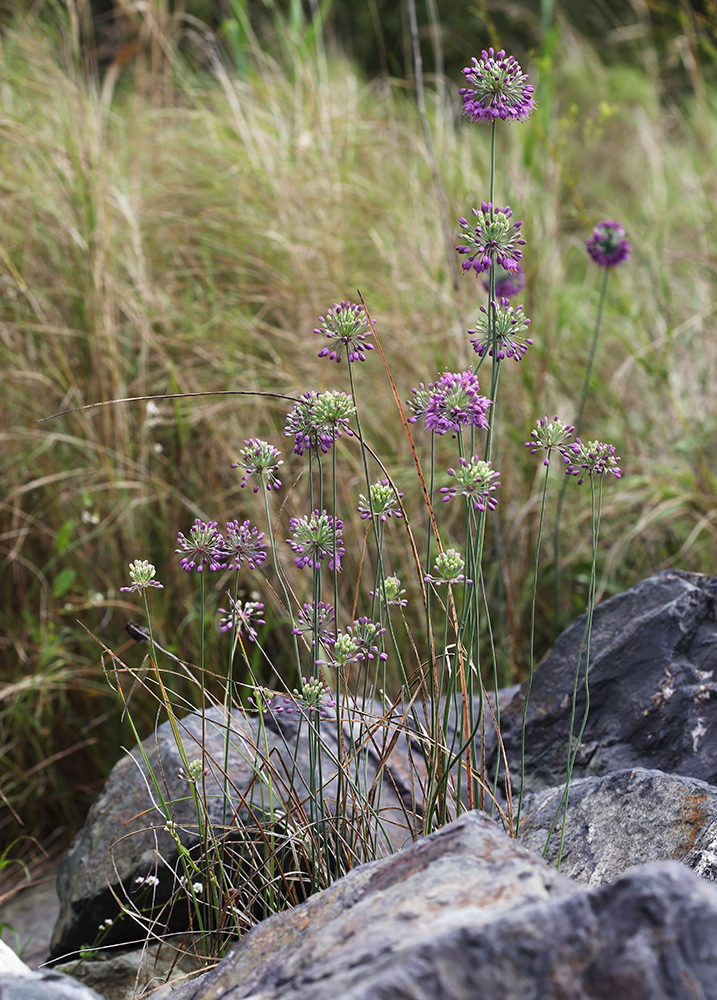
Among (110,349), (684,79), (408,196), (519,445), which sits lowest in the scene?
(519,445)

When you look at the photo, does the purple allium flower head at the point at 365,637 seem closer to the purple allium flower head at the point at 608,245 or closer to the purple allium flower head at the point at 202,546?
the purple allium flower head at the point at 202,546

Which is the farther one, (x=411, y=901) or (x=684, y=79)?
(x=684, y=79)

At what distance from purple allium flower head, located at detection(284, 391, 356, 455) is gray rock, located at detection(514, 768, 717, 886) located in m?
0.75

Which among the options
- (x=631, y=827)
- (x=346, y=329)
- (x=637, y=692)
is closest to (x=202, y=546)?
(x=346, y=329)

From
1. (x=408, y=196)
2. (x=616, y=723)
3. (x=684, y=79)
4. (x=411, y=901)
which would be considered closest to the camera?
(x=411, y=901)

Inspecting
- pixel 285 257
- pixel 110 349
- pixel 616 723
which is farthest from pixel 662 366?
pixel 110 349

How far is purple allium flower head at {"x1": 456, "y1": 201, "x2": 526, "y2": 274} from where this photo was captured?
1107 millimetres

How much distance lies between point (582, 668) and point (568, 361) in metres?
1.97

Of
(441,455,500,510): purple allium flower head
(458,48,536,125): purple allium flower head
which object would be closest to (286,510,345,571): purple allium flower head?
(441,455,500,510): purple allium flower head

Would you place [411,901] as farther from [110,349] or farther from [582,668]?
[110,349]

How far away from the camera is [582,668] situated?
5.82ft

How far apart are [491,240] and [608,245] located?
144 centimetres

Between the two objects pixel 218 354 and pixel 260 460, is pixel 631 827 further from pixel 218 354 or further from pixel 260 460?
pixel 218 354

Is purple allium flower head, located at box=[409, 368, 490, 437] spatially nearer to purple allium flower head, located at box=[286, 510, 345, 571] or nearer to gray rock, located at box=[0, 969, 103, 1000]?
purple allium flower head, located at box=[286, 510, 345, 571]
